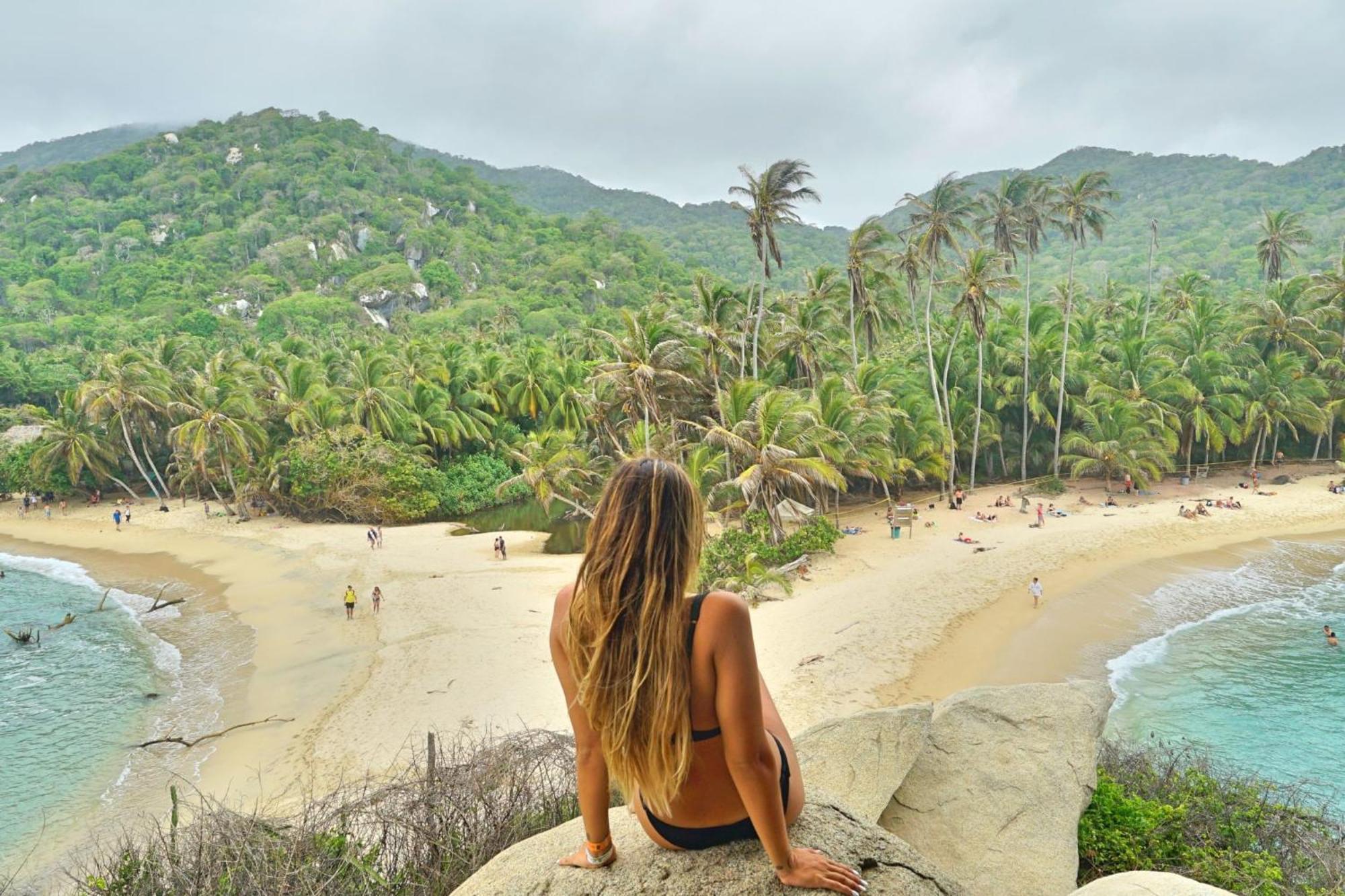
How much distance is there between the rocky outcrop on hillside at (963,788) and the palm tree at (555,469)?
20238mm

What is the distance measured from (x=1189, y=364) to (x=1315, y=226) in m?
85.6

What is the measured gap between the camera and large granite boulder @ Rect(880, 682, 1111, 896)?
4.36m

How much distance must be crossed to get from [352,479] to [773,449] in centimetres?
1993

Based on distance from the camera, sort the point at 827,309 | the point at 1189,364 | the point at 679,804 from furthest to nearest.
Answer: the point at 1189,364, the point at 827,309, the point at 679,804

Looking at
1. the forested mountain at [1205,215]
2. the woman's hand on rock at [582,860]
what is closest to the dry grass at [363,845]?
the woman's hand on rock at [582,860]

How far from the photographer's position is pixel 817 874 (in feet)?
6.52

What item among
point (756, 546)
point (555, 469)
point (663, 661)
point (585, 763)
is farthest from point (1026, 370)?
point (663, 661)

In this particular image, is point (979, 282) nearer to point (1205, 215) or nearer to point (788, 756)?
point (788, 756)

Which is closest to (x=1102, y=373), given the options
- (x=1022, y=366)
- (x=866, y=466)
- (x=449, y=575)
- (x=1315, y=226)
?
(x=1022, y=366)

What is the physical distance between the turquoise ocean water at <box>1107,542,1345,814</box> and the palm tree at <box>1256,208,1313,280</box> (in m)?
26.8

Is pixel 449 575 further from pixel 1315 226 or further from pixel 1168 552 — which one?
pixel 1315 226

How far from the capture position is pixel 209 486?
3356cm

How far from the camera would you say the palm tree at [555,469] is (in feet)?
81.5

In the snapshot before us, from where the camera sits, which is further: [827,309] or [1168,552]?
[827,309]
